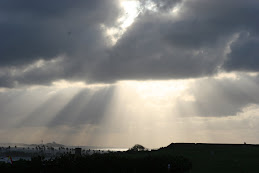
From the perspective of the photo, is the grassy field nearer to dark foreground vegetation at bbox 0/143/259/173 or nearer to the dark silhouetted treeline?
dark foreground vegetation at bbox 0/143/259/173

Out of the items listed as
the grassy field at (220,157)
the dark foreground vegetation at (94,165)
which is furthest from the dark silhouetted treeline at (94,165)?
the grassy field at (220,157)

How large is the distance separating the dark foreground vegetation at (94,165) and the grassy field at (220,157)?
372cm

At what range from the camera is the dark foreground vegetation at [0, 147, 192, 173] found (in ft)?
117

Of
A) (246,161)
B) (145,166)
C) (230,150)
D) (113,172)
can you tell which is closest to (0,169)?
(113,172)

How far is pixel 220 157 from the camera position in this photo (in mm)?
51188

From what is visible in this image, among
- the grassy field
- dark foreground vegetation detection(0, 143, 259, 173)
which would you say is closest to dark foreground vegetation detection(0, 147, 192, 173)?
dark foreground vegetation detection(0, 143, 259, 173)

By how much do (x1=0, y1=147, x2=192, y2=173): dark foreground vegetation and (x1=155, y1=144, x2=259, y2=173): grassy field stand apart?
372cm

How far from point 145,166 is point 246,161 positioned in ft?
48.3

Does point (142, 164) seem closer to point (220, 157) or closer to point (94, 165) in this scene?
point (94, 165)

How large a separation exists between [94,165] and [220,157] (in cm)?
2150

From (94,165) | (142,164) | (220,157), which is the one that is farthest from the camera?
(220,157)

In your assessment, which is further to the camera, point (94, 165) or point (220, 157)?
point (220, 157)

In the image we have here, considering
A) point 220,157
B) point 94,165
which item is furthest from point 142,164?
point 220,157

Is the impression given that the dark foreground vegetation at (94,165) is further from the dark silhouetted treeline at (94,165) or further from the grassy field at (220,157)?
the grassy field at (220,157)
